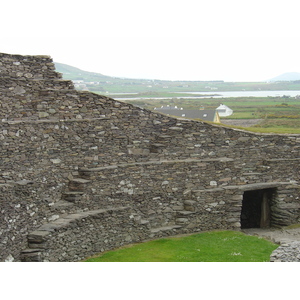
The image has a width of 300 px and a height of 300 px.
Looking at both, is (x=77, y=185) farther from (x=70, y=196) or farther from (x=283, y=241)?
(x=283, y=241)

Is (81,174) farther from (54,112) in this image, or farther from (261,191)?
(261,191)

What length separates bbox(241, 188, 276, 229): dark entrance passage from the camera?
29484mm

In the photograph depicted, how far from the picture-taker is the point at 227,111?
73438mm

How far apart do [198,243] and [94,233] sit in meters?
4.95

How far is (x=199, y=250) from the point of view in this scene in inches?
893

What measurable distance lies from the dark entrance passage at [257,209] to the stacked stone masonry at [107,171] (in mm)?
368

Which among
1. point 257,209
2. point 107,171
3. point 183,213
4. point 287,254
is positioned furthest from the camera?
point 257,209

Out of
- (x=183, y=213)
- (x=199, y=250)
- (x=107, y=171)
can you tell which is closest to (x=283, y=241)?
(x=199, y=250)

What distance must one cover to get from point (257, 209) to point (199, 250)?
8.84 m

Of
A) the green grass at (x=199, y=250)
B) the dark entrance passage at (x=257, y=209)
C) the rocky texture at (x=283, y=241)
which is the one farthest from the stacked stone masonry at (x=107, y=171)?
the rocky texture at (x=283, y=241)

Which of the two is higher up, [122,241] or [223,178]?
[223,178]

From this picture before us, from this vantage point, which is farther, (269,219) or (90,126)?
(269,219)

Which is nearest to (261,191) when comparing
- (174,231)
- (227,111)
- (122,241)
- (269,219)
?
(269,219)

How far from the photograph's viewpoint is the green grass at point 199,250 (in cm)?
2138
